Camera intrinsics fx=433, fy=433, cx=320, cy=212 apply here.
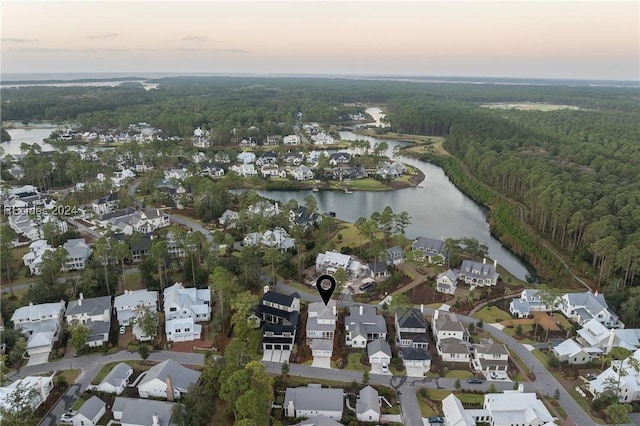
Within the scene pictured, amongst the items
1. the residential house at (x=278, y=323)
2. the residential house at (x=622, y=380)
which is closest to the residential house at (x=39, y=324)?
the residential house at (x=278, y=323)

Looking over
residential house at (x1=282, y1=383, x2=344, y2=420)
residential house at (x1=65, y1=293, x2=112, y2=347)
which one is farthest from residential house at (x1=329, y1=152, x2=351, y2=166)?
residential house at (x1=282, y1=383, x2=344, y2=420)

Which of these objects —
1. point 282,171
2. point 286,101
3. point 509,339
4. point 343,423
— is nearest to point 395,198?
point 282,171

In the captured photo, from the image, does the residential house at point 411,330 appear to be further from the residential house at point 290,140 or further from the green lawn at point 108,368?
the residential house at point 290,140

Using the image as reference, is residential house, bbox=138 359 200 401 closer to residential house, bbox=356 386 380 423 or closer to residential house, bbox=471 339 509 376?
residential house, bbox=356 386 380 423

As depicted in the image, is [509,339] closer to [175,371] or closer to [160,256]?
[175,371]

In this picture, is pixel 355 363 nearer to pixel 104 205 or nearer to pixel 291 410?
pixel 291 410
